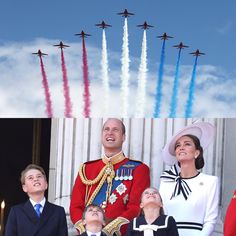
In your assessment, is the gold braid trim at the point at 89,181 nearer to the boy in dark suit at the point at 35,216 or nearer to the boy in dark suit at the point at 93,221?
the boy in dark suit at the point at 35,216

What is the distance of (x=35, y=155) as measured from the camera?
6918 mm

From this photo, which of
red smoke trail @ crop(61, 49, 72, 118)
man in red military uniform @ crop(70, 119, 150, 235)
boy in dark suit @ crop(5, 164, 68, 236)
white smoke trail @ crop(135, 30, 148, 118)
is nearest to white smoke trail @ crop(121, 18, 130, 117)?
white smoke trail @ crop(135, 30, 148, 118)

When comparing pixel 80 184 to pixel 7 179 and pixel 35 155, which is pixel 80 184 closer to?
pixel 35 155

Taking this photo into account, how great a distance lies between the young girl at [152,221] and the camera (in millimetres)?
5105

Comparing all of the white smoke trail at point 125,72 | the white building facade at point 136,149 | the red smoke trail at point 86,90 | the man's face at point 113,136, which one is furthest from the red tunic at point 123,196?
the red smoke trail at point 86,90

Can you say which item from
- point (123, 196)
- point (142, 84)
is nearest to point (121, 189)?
point (123, 196)

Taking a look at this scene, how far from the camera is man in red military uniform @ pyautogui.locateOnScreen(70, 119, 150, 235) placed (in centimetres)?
572

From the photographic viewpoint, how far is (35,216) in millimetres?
5293

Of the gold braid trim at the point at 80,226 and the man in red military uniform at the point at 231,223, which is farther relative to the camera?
the gold braid trim at the point at 80,226

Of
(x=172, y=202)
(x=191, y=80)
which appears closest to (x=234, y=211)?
(x=172, y=202)

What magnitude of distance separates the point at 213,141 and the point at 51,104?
18912 millimetres

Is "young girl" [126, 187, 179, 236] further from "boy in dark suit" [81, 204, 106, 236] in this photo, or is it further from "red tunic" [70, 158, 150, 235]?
"red tunic" [70, 158, 150, 235]

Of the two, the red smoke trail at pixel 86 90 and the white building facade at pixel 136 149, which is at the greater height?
the red smoke trail at pixel 86 90

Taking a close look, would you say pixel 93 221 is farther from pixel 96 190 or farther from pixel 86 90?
pixel 86 90
